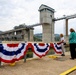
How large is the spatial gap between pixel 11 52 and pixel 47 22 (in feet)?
159

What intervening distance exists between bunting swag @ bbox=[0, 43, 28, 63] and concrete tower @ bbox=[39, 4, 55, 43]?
47.5 meters

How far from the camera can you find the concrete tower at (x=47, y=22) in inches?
2165

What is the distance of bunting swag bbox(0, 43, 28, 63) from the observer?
627 centimetres

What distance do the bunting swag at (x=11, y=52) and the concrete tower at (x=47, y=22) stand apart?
4745 cm

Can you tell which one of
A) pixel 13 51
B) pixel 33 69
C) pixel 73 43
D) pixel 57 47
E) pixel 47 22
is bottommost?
pixel 33 69

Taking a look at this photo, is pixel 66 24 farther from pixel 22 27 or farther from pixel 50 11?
pixel 22 27

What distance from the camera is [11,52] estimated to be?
21.6 feet

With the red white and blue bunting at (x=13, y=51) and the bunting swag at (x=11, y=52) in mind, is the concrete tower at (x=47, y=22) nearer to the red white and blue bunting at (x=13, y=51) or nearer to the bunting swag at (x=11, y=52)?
the red white and blue bunting at (x=13, y=51)

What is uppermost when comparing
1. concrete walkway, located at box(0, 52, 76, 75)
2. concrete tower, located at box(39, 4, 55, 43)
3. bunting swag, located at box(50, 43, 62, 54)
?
concrete tower, located at box(39, 4, 55, 43)

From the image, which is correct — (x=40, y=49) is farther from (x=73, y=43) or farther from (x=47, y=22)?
(x=47, y=22)

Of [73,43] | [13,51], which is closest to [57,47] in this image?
[73,43]

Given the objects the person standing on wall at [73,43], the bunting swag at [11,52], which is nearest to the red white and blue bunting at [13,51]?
the bunting swag at [11,52]

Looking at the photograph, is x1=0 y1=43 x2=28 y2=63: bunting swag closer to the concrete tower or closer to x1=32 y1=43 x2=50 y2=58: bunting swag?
x1=32 y1=43 x2=50 y2=58: bunting swag

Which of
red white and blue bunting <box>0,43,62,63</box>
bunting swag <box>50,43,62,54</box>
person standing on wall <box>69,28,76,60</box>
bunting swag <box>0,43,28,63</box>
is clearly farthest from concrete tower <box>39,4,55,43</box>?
bunting swag <box>0,43,28,63</box>
